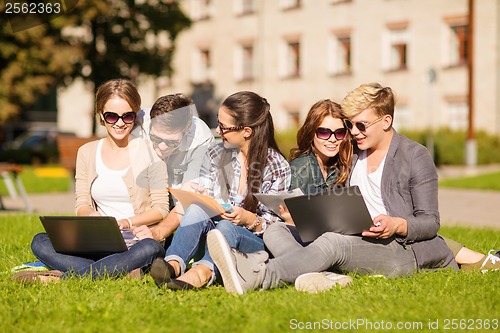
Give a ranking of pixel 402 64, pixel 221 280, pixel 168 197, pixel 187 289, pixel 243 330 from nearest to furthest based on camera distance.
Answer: pixel 243 330, pixel 187 289, pixel 221 280, pixel 168 197, pixel 402 64

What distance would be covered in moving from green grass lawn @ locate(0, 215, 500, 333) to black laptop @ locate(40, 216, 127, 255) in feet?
0.95

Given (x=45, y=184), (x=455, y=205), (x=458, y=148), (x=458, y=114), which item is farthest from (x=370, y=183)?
(x=458, y=114)

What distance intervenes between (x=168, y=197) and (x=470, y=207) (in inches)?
343

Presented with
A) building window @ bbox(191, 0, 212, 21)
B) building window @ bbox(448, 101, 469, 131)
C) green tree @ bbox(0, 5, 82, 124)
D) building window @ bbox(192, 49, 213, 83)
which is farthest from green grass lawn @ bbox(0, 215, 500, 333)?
building window @ bbox(192, 49, 213, 83)

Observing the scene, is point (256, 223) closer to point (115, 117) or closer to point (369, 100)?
point (369, 100)

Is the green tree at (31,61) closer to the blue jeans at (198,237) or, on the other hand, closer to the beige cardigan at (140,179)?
the beige cardigan at (140,179)

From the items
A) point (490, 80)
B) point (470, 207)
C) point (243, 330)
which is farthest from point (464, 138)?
point (243, 330)

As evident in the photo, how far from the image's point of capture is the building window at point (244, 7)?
37.2 m

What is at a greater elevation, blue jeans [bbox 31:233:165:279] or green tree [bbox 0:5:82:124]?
green tree [bbox 0:5:82:124]

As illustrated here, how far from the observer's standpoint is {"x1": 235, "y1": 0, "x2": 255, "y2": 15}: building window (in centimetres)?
3722

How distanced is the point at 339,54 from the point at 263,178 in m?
29.5

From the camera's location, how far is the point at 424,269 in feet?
18.3

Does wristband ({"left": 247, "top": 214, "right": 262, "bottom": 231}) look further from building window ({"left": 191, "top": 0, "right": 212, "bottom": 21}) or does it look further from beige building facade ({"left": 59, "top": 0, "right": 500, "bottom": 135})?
building window ({"left": 191, "top": 0, "right": 212, "bottom": 21})

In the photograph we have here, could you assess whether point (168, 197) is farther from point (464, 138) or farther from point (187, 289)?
point (464, 138)
